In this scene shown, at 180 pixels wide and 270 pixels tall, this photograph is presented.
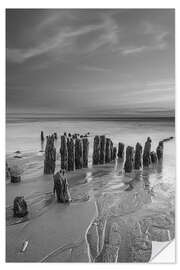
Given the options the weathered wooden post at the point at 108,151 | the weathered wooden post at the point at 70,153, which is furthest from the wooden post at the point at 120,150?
the weathered wooden post at the point at 70,153

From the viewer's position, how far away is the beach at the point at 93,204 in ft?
7.57

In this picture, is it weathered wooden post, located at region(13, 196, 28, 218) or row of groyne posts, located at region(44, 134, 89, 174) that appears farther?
row of groyne posts, located at region(44, 134, 89, 174)

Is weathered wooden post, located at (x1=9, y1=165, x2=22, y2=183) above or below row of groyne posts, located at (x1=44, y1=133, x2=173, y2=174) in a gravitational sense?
below

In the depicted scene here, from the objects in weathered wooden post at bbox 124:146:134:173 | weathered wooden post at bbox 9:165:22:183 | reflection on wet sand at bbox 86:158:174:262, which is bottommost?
reflection on wet sand at bbox 86:158:174:262

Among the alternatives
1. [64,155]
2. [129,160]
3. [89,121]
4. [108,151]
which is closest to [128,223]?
[129,160]

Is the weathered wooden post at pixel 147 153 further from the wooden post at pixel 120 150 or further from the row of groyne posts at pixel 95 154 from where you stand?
the wooden post at pixel 120 150

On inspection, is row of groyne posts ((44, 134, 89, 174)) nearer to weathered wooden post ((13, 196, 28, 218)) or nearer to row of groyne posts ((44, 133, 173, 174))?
row of groyne posts ((44, 133, 173, 174))

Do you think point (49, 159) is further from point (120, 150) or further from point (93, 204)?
point (120, 150)

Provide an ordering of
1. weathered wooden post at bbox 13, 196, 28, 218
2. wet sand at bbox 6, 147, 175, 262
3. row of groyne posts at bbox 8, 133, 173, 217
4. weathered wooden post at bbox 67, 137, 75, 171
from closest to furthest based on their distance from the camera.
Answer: wet sand at bbox 6, 147, 175, 262
weathered wooden post at bbox 13, 196, 28, 218
row of groyne posts at bbox 8, 133, 173, 217
weathered wooden post at bbox 67, 137, 75, 171

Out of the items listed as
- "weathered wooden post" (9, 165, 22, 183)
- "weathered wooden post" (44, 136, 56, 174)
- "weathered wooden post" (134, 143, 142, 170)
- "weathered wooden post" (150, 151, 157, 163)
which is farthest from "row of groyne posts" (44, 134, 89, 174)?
"weathered wooden post" (150, 151, 157, 163)

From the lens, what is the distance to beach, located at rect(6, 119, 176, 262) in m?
2.31

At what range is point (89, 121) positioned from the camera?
278 centimetres

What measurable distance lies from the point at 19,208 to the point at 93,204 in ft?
2.16
